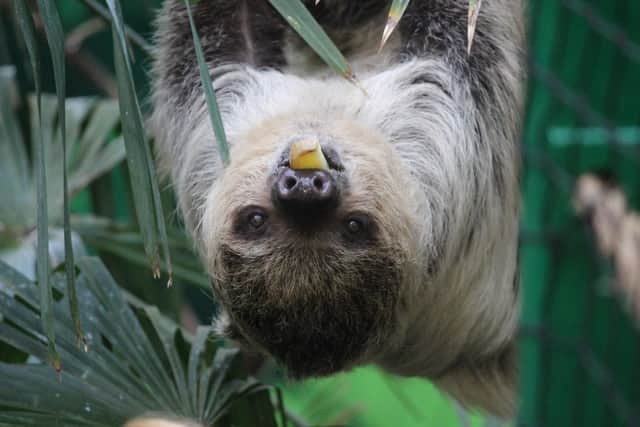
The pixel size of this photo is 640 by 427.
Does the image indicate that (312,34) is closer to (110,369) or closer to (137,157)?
(137,157)

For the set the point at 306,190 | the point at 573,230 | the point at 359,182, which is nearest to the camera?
the point at 306,190

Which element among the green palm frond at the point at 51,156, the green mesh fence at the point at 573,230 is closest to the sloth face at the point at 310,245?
the green palm frond at the point at 51,156

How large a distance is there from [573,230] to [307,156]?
261 cm

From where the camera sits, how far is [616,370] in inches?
173

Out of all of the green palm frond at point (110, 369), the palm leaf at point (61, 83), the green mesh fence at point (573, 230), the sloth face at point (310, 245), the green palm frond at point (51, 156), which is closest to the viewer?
the palm leaf at point (61, 83)

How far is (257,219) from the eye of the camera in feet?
6.31

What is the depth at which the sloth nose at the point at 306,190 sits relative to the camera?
1.77m

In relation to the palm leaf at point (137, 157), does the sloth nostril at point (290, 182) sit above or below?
below

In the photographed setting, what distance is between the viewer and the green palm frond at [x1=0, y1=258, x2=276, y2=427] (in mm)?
1704

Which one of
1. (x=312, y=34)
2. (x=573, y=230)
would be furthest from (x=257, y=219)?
(x=573, y=230)

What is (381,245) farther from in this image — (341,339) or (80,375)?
(80,375)

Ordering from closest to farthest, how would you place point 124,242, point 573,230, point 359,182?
point 359,182 < point 124,242 < point 573,230

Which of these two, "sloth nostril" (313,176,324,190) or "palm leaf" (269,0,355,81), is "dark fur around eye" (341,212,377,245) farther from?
"palm leaf" (269,0,355,81)

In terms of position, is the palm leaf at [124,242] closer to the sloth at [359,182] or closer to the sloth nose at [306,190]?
the sloth at [359,182]
